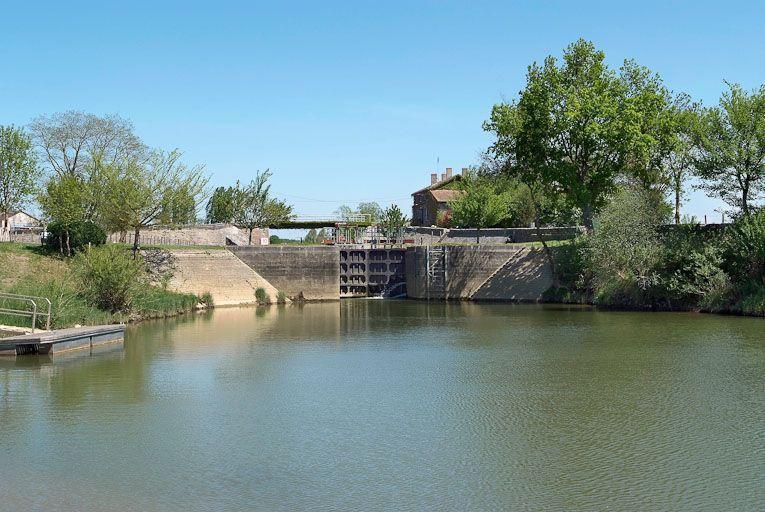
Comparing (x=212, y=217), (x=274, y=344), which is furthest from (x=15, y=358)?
(x=212, y=217)

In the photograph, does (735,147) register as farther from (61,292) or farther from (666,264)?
(61,292)

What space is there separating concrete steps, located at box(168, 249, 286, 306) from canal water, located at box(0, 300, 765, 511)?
59.5 ft

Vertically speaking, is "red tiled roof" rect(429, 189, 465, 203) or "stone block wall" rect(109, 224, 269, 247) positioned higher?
"red tiled roof" rect(429, 189, 465, 203)

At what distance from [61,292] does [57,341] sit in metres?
4.34

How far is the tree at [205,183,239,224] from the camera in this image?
67562 mm

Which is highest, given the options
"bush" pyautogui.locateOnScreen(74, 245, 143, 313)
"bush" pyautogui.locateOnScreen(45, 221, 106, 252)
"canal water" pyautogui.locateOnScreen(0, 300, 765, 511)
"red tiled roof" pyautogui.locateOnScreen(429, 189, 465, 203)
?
"red tiled roof" pyautogui.locateOnScreen(429, 189, 465, 203)

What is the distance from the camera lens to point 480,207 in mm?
67500

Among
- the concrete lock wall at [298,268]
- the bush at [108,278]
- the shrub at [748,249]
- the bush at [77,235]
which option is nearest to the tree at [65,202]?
the bush at [77,235]

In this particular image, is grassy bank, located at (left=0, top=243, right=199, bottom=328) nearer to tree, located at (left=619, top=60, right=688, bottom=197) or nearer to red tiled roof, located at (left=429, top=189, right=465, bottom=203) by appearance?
tree, located at (left=619, top=60, right=688, bottom=197)

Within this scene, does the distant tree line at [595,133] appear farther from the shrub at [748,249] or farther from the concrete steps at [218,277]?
the concrete steps at [218,277]

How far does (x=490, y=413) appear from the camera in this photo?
17.7 m

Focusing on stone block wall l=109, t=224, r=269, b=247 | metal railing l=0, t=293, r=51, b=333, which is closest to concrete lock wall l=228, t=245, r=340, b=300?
stone block wall l=109, t=224, r=269, b=247

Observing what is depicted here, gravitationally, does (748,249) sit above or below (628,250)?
below

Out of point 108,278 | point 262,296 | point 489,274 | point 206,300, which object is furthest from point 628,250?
point 108,278
